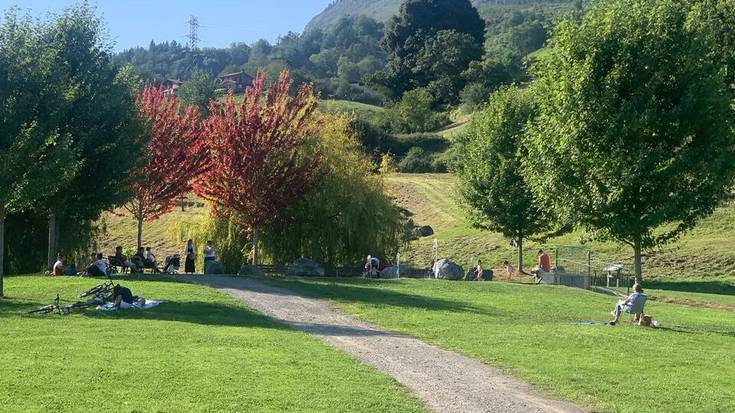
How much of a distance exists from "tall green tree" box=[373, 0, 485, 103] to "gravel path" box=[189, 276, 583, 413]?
300 ft

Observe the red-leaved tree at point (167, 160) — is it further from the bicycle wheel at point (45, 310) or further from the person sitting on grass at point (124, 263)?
the bicycle wheel at point (45, 310)

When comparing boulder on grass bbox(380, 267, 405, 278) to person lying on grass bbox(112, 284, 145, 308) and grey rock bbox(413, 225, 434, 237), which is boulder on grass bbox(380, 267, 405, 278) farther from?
grey rock bbox(413, 225, 434, 237)

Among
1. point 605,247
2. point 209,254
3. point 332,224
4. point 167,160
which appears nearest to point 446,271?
point 332,224

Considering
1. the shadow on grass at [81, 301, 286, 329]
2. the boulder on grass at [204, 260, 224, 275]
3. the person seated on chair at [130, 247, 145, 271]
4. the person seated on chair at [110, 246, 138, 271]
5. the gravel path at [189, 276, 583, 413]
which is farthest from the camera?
the boulder on grass at [204, 260, 224, 275]

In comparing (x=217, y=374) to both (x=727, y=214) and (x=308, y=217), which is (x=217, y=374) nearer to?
(x=308, y=217)

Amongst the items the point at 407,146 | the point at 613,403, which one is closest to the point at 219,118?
the point at 613,403

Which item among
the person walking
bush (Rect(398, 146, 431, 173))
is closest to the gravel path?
the person walking

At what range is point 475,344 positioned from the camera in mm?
16938

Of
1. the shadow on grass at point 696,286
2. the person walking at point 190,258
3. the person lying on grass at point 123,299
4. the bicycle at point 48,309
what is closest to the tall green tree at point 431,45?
the shadow on grass at point 696,286

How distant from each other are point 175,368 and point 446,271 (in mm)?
22354

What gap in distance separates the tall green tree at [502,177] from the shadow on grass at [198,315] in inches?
844

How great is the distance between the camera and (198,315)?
2030 cm

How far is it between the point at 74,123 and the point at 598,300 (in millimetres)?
19903

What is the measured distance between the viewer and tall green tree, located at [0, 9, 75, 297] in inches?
887
